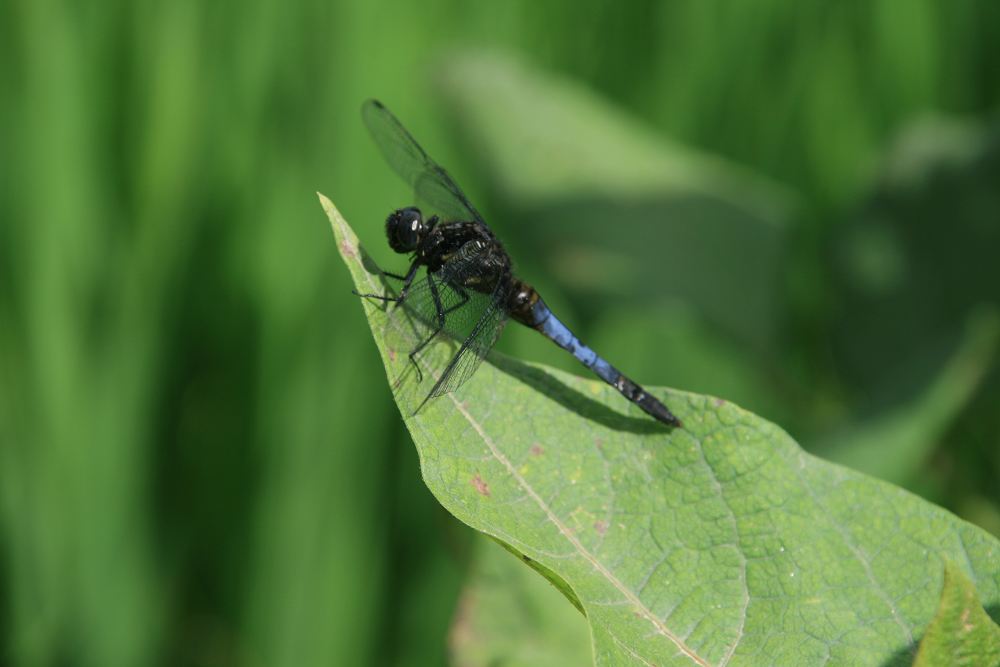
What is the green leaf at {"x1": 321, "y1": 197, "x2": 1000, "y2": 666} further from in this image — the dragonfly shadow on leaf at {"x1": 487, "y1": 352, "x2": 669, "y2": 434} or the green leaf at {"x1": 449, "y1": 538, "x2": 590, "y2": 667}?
the green leaf at {"x1": 449, "y1": 538, "x2": 590, "y2": 667}

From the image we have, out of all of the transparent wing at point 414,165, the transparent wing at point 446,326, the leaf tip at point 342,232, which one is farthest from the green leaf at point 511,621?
the transparent wing at point 414,165

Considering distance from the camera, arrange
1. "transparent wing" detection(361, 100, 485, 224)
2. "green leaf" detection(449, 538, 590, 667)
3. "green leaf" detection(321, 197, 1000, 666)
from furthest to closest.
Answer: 1. "transparent wing" detection(361, 100, 485, 224)
2. "green leaf" detection(449, 538, 590, 667)
3. "green leaf" detection(321, 197, 1000, 666)

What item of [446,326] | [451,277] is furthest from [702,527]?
[451,277]

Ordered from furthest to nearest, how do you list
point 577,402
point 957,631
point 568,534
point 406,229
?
point 406,229 < point 577,402 < point 568,534 < point 957,631

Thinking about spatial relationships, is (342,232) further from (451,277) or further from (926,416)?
(926,416)

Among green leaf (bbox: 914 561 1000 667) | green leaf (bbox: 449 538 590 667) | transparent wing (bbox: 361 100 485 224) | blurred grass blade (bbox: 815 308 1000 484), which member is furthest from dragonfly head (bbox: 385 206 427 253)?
green leaf (bbox: 914 561 1000 667)
